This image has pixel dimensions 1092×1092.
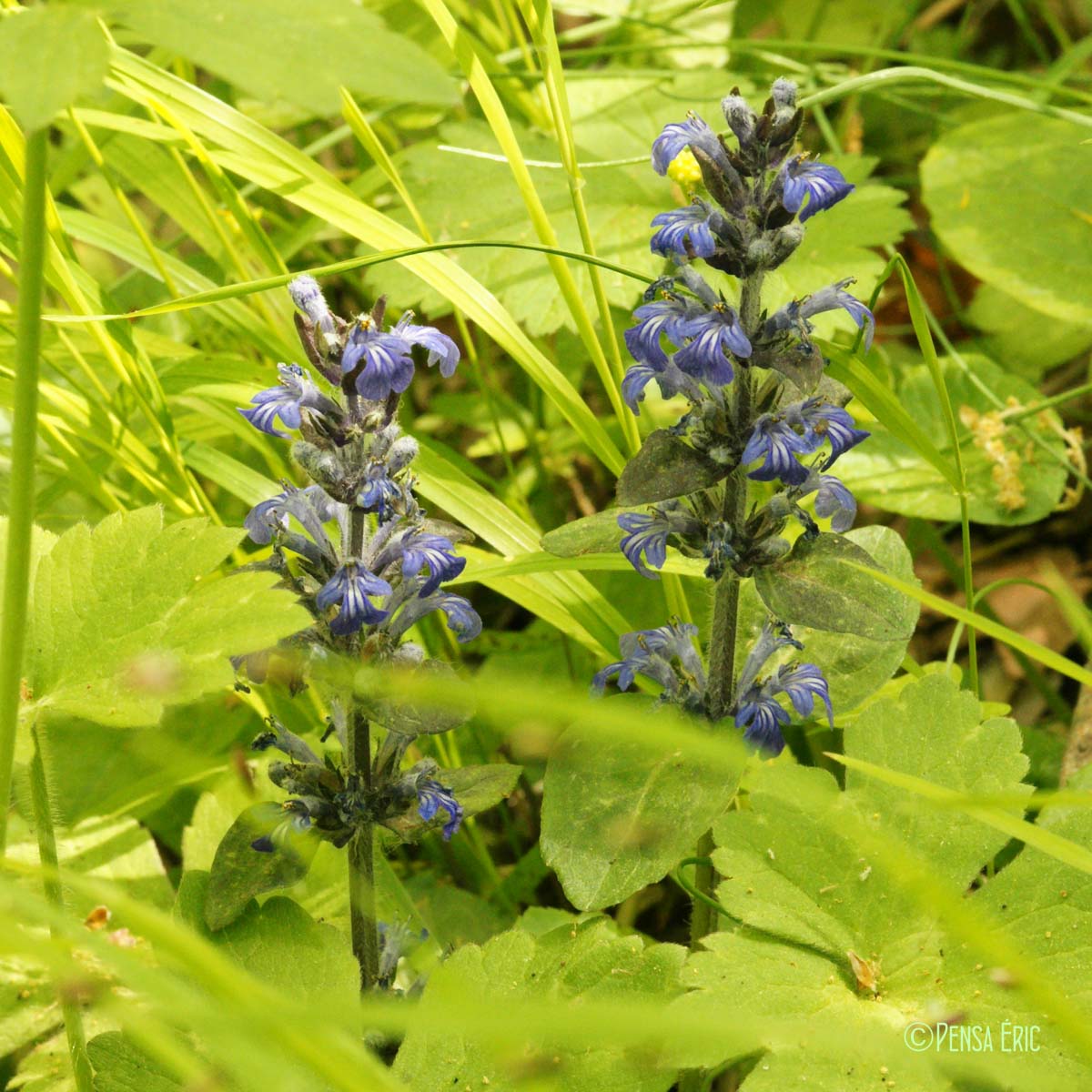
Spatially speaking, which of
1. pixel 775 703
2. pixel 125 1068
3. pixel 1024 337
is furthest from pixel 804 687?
pixel 1024 337

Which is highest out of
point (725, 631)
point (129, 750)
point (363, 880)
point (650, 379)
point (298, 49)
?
point (298, 49)

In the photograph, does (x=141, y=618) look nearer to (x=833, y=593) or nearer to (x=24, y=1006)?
(x=24, y=1006)

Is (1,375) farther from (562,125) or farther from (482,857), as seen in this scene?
(482,857)

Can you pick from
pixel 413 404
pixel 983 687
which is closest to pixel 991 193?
pixel 983 687

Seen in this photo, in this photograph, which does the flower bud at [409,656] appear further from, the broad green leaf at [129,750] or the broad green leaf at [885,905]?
the broad green leaf at [129,750]

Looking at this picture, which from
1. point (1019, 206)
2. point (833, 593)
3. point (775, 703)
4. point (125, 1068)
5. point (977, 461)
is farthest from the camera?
point (1019, 206)

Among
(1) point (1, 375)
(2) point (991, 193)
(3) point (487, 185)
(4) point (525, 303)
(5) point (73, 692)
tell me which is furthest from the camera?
(2) point (991, 193)
